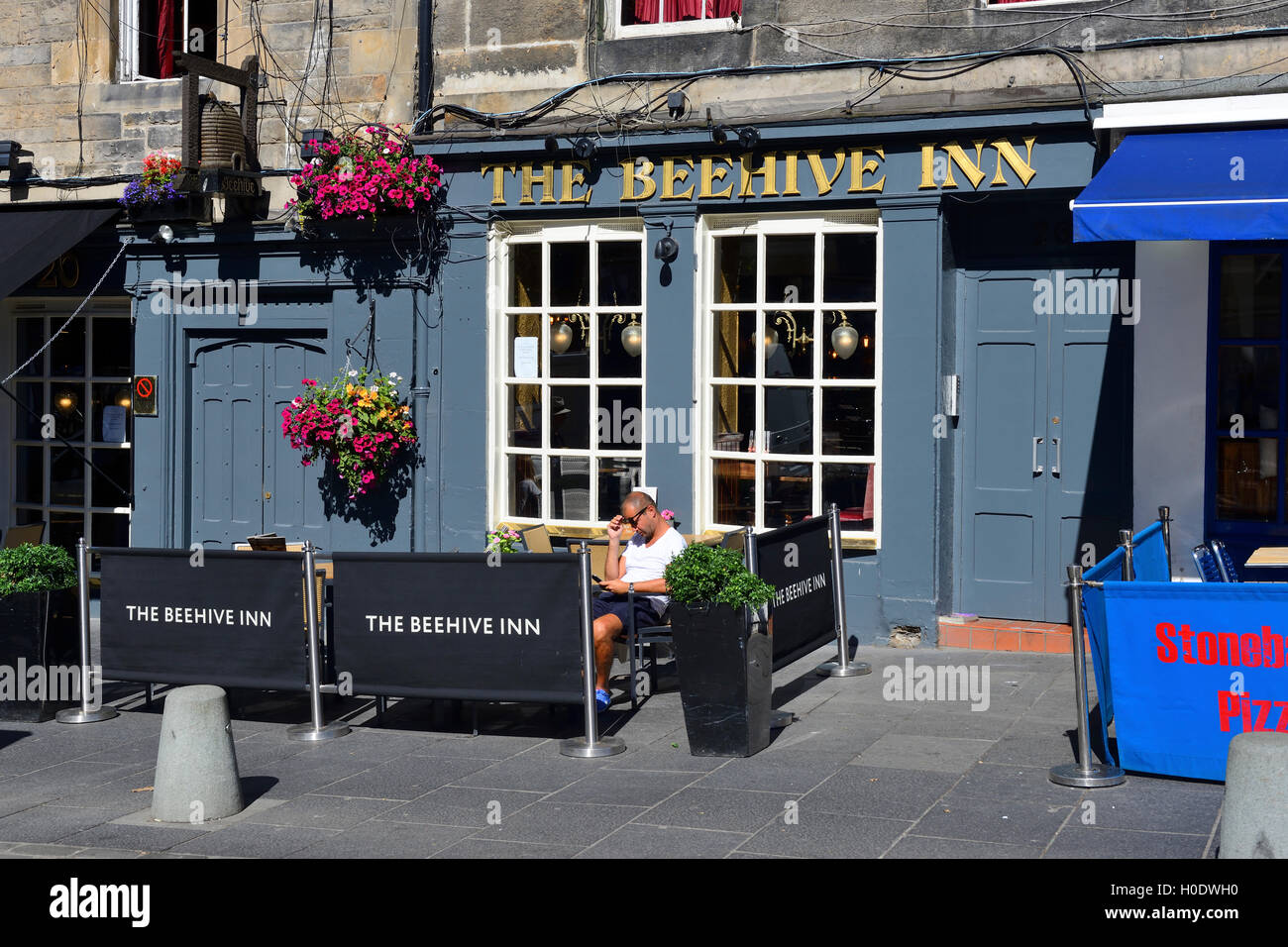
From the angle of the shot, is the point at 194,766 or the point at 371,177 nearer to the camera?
the point at 194,766

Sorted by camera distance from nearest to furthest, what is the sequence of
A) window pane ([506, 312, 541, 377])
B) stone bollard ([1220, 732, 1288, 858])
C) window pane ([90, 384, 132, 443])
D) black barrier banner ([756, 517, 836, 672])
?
stone bollard ([1220, 732, 1288, 858]) → black barrier banner ([756, 517, 836, 672]) → window pane ([506, 312, 541, 377]) → window pane ([90, 384, 132, 443])

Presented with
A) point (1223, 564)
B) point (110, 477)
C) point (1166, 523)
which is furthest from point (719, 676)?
point (110, 477)

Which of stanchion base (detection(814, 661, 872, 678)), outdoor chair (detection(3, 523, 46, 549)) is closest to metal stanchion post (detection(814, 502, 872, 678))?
stanchion base (detection(814, 661, 872, 678))

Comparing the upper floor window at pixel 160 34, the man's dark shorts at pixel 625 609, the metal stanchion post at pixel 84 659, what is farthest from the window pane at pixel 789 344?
the upper floor window at pixel 160 34

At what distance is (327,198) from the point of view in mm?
11922

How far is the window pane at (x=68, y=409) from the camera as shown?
46.0ft

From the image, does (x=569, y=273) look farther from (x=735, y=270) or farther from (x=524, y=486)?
(x=524, y=486)

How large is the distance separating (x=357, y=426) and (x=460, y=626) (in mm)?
4354

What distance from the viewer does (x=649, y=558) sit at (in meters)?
9.35

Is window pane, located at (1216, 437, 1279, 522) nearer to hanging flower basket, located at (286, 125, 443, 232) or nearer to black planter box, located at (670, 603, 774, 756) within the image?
black planter box, located at (670, 603, 774, 756)

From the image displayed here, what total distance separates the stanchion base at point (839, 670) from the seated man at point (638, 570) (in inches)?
55.1

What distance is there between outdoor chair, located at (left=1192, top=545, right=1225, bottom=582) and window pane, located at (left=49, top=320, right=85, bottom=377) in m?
10.5

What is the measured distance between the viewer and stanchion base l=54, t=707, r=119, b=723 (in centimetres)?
899

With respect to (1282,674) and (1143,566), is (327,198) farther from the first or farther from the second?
(1282,674)
